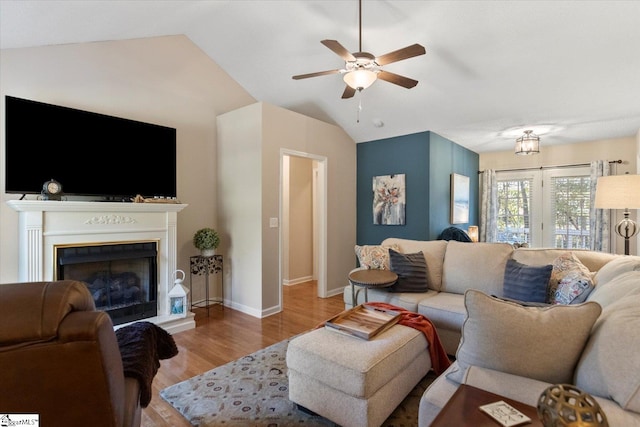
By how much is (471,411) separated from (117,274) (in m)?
3.49

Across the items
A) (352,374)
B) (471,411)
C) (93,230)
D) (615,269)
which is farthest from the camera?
(93,230)

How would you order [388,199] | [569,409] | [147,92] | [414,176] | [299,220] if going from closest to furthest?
1. [569,409]
2. [147,92]
3. [414,176]
4. [388,199]
5. [299,220]

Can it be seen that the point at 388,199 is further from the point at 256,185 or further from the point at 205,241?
the point at 205,241

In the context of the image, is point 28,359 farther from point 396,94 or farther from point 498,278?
point 396,94

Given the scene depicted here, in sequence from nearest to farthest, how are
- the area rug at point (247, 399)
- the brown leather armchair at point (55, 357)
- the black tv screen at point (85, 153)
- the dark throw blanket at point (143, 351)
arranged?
1. the brown leather armchair at point (55, 357)
2. the dark throw blanket at point (143, 351)
3. the area rug at point (247, 399)
4. the black tv screen at point (85, 153)

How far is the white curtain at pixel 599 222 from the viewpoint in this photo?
15.5ft

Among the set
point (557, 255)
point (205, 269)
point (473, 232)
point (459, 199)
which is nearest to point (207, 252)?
point (205, 269)

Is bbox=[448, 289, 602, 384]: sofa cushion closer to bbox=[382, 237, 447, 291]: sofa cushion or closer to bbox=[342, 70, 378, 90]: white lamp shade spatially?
bbox=[342, 70, 378, 90]: white lamp shade

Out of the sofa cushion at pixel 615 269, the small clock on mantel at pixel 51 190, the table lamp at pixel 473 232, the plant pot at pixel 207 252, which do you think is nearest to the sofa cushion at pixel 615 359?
the sofa cushion at pixel 615 269

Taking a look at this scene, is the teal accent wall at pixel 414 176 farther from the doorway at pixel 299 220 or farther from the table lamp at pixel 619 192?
the table lamp at pixel 619 192

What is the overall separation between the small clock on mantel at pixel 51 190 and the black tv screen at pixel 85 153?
0.07 meters

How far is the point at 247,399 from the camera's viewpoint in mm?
2154

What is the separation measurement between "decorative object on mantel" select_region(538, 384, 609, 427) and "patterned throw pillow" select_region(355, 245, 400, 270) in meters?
2.65

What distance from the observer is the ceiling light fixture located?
4445 mm
